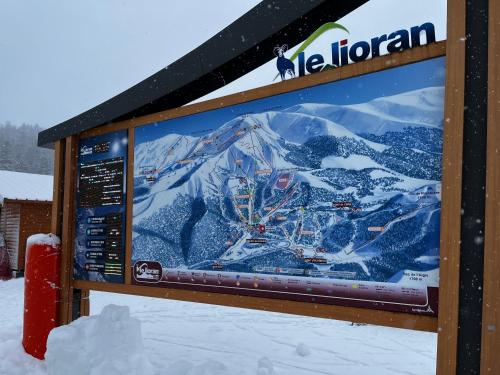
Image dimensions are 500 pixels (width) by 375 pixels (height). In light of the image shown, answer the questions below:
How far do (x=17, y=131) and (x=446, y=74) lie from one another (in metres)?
81.3

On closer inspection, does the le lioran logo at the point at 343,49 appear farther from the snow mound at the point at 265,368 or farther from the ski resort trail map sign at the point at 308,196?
the snow mound at the point at 265,368

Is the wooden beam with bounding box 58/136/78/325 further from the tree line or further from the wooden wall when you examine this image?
the tree line

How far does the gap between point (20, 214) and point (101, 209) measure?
39.5ft

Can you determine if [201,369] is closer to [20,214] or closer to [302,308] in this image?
[302,308]

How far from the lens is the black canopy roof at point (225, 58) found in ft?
13.6

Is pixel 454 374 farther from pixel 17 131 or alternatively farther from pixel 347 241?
pixel 17 131

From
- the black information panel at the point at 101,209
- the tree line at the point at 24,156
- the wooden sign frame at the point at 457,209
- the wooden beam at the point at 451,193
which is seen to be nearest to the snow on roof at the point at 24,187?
the black information panel at the point at 101,209

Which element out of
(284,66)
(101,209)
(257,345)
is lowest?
(257,345)

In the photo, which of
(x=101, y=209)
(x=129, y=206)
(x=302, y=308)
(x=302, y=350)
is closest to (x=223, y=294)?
(x=302, y=308)

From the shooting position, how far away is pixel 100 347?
13.7ft

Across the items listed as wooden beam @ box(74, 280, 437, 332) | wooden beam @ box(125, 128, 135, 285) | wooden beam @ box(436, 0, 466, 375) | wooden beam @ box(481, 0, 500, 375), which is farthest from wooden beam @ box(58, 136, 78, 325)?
wooden beam @ box(481, 0, 500, 375)

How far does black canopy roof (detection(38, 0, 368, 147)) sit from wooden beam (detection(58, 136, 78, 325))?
0.39 metres

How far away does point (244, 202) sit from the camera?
425cm

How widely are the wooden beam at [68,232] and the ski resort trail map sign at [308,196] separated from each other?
138cm
